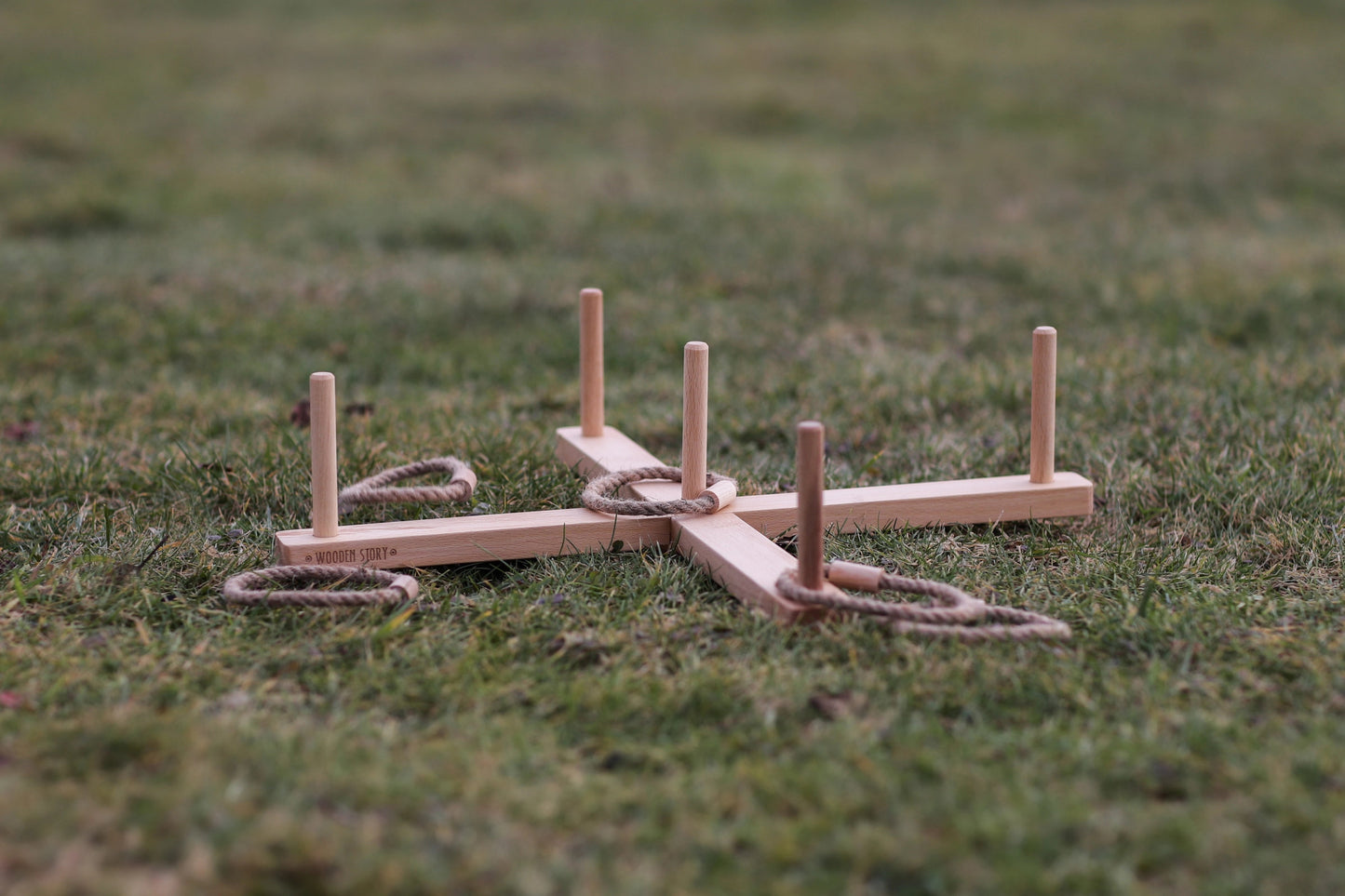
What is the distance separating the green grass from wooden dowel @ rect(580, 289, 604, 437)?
0.66 ft

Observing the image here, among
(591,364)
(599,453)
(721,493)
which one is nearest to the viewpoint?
(721,493)

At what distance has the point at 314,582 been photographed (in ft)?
9.73

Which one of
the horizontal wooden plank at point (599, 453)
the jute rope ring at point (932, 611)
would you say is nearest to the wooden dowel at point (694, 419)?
the horizontal wooden plank at point (599, 453)

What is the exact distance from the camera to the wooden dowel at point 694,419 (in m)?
3.09

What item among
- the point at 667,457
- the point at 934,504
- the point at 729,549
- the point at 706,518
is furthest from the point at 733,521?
the point at 667,457

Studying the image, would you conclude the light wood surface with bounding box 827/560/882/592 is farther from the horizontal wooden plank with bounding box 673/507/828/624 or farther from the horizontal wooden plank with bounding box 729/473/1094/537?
the horizontal wooden plank with bounding box 729/473/1094/537

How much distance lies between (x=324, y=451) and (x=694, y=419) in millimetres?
857

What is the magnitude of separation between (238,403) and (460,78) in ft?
29.8

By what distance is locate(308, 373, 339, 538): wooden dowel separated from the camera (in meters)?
2.86

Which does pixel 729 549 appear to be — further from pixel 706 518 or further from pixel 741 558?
pixel 706 518

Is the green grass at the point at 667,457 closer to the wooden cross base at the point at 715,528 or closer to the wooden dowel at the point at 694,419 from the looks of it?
the wooden cross base at the point at 715,528

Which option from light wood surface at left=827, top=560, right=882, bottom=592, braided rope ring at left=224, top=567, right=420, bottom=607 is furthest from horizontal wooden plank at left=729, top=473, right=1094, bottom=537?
braided rope ring at left=224, top=567, right=420, bottom=607

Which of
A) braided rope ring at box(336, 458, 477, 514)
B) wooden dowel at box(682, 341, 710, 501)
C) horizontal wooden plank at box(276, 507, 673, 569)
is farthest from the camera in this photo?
braided rope ring at box(336, 458, 477, 514)

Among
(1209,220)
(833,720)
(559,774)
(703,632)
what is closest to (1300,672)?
(833,720)
